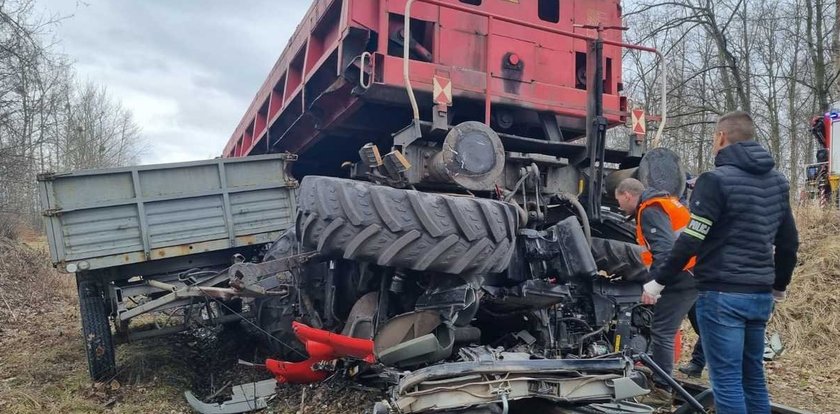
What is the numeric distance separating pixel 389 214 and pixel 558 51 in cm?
276

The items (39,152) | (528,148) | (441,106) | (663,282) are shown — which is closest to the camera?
(663,282)

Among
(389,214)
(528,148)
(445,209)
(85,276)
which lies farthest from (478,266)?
(85,276)

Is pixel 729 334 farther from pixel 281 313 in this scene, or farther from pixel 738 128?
pixel 281 313

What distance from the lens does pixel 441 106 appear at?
4.15 metres

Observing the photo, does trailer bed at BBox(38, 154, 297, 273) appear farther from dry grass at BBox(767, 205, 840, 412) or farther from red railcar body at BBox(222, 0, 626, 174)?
dry grass at BBox(767, 205, 840, 412)

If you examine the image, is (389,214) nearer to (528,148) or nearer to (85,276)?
(528,148)

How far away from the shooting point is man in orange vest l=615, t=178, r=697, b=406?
401 centimetres

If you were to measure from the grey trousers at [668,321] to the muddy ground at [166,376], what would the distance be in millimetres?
1083

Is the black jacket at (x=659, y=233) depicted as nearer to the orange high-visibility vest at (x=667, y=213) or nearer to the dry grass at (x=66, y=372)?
the orange high-visibility vest at (x=667, y=213)

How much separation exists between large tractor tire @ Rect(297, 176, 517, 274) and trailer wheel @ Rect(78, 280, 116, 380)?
9.97 ft

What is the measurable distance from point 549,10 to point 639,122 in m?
1.27

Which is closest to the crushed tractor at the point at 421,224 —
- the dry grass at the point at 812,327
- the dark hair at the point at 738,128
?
the dark hair at the point at 738,128

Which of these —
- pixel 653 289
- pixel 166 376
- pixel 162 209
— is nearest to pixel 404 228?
pixel 653 289

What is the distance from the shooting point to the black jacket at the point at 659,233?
3947 mm
